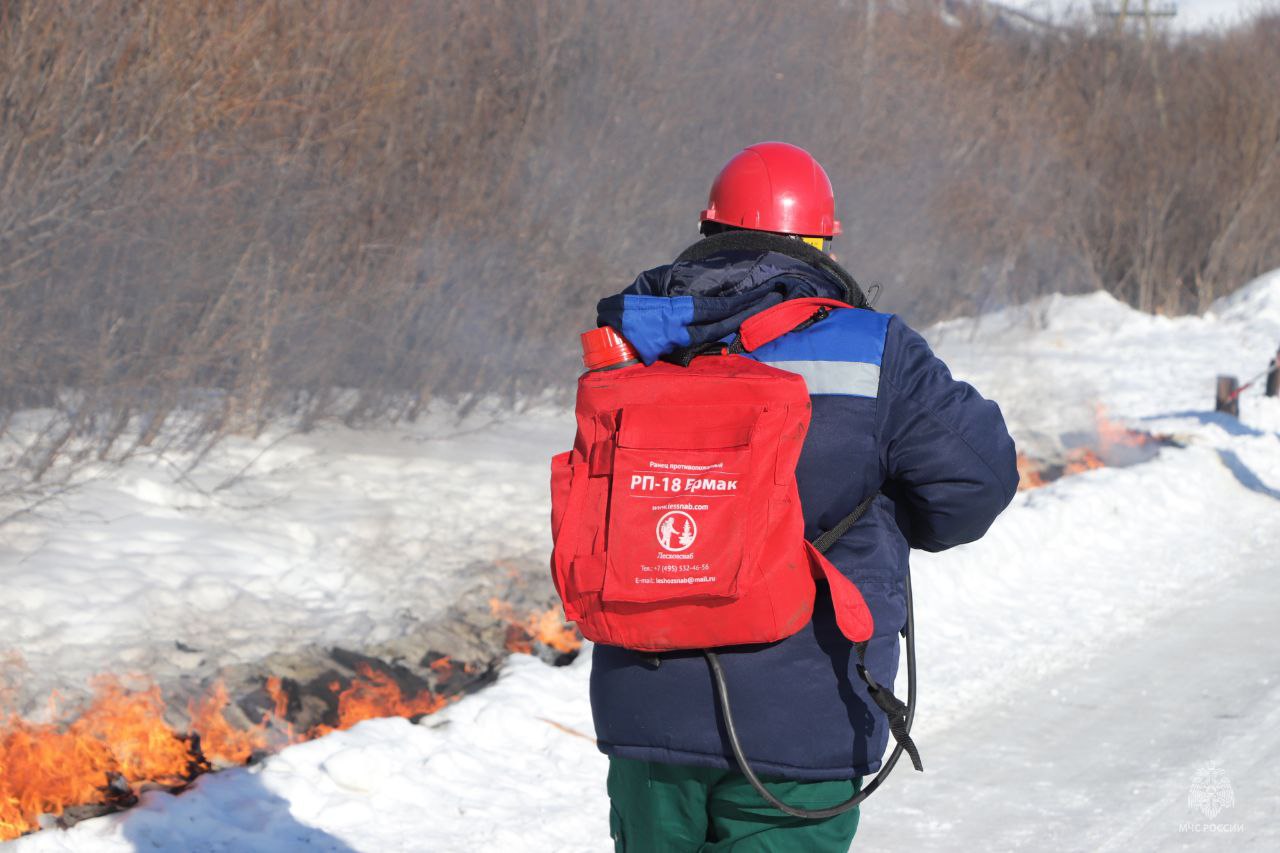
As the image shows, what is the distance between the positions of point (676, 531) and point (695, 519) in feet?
0.12

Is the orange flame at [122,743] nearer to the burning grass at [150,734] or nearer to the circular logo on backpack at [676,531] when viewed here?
the burning grass at [150,734]

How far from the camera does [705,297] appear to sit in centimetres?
222

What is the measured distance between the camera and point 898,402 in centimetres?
219

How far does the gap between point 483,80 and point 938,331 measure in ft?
32.1

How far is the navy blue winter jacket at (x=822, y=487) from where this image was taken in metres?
2.16

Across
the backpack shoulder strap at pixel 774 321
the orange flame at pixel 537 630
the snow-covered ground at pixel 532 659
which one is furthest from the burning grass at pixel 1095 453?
the backpack shoulder strap at pixel 774 321

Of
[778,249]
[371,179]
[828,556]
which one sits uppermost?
[371,179]

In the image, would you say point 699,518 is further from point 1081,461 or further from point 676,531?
point 1081,461

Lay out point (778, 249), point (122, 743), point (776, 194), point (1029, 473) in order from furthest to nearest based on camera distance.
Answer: point (1029, 473) < point (122, 743) < point (776, 194) < point (778, 249)

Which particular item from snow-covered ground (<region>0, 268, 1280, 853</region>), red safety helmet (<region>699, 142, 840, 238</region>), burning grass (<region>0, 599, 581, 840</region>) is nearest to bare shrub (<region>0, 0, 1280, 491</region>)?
snow-covered ground (<region>0, 268, 1280, 853</region>)

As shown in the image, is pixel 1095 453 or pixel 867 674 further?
pixel 1095 453

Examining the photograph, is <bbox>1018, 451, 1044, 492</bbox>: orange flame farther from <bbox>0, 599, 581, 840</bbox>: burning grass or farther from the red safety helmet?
the red safety helmet

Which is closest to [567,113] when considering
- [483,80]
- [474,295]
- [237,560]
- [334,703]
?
[483,80]

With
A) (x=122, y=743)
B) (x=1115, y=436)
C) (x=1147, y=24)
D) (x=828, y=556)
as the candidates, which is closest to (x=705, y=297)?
(x=828, y=556)
